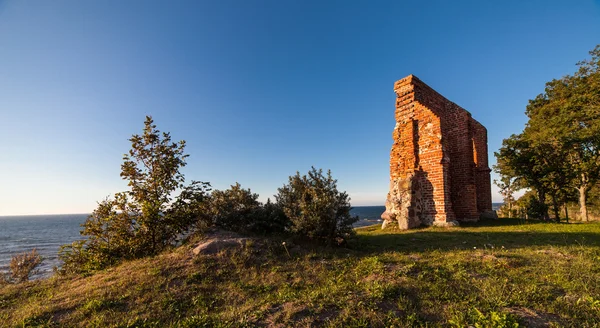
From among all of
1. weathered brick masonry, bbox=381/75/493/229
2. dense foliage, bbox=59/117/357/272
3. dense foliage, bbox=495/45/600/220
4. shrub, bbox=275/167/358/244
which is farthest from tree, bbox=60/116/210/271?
dense foliage, bbox=495/45/600/220

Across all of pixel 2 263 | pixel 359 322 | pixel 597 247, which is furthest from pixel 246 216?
pixel 2 263

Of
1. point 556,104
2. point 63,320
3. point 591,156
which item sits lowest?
point 63,320

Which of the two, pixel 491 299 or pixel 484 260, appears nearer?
pixel 491 299

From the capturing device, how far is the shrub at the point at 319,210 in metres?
6.55

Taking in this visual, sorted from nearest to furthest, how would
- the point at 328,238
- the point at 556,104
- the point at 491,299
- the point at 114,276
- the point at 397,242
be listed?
the point at 491,299 → the point at 114,276 → the point at 328,238 → the point at 397,242 → the point at 556,104

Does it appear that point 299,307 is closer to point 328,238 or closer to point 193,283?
point 193,283

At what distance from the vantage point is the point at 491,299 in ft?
10.6

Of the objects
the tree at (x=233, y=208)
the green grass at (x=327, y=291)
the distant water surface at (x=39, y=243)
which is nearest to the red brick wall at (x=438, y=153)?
the green grass at (x=327, y=291)

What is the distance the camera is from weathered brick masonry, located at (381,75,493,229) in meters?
10.3

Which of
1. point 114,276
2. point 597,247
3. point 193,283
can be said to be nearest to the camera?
point 193,283

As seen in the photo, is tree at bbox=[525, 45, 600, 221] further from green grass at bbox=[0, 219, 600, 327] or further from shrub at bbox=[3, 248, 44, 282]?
shrub at bbox=[3, 248, 44, 282]

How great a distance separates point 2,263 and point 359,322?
47.4m

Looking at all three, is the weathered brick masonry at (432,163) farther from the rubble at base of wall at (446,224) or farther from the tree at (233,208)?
the tree at (233,208)

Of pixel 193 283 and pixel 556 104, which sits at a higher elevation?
pixel 556 104
